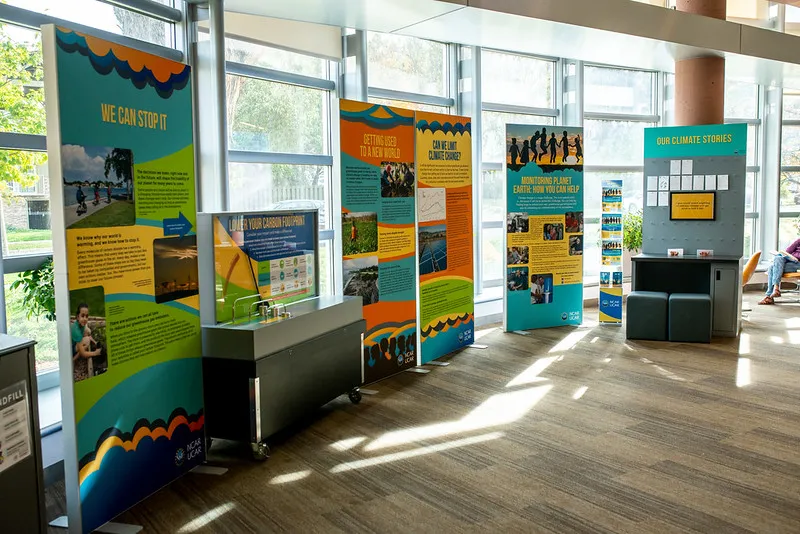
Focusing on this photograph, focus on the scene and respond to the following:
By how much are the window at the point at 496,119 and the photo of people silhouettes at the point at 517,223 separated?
0.70 meters

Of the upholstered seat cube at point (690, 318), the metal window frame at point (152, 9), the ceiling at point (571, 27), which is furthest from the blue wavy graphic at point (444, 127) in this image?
the upholstered seat cube at point (690, 318)

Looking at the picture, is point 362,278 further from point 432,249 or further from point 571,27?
point 571,27

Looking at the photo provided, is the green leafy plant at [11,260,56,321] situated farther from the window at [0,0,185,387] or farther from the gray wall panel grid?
the gray wall panel grid

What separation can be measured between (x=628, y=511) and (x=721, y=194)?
5.34 meters

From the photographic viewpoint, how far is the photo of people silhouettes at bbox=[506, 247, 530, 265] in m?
7.71

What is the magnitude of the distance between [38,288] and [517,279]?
4897 mm

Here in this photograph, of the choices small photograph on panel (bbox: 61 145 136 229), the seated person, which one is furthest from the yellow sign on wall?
small photograph on panel (bbox: 61 145 136 229)

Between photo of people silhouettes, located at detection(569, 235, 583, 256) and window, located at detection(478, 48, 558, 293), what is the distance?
841 mm

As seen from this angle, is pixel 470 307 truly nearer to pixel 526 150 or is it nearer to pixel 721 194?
pixel 526 150

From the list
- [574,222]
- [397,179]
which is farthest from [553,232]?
[397,179]

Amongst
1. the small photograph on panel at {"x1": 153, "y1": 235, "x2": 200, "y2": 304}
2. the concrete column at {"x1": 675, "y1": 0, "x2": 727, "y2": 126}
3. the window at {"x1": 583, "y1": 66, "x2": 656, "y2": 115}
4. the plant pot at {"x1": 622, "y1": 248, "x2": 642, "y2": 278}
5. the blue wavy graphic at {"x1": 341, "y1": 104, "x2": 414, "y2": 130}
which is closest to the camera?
the small photograph on panel at {"x1": 153, "y1": 235, "x2": 200, "y2": 304}

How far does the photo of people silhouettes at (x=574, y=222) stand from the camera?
8.09 meters

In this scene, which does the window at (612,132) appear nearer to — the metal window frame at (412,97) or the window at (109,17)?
the metal window frame at (412,97)

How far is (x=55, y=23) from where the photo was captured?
439 cm
